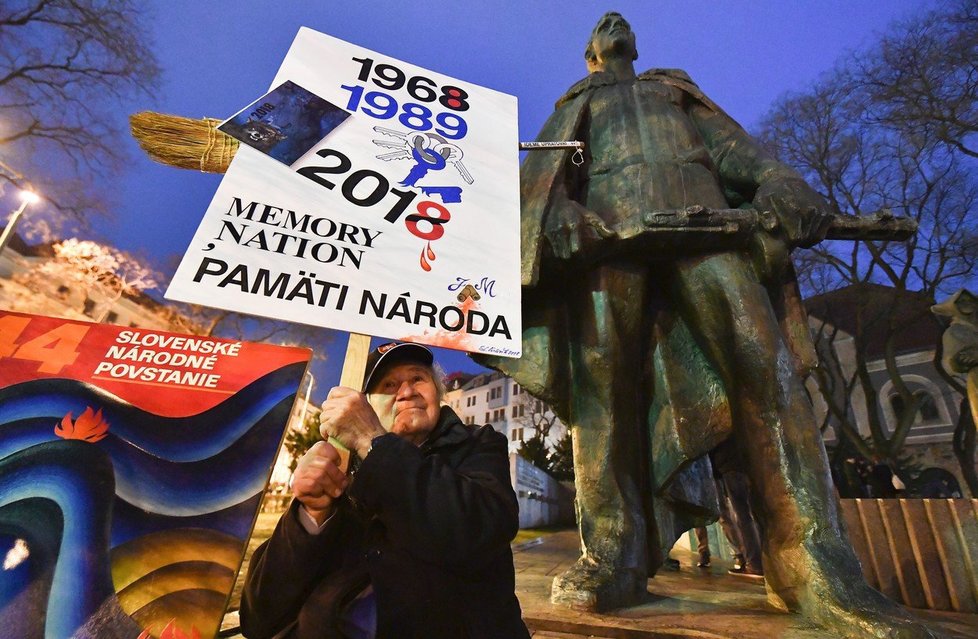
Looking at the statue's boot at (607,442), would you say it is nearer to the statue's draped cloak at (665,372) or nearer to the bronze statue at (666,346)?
the bronze statue at (666,346)

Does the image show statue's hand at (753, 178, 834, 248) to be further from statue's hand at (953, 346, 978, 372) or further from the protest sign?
statue's hand at (953, 346, 978, 372)

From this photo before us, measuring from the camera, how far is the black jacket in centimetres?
122

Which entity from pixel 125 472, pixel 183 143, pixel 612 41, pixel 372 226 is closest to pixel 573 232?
pixel 372 226

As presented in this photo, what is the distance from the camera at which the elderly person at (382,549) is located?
1.22m

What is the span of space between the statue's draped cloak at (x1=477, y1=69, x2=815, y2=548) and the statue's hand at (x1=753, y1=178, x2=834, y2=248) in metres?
0.42

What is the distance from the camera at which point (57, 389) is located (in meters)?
2.25

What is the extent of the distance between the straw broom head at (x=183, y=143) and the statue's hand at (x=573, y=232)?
1.84 metres

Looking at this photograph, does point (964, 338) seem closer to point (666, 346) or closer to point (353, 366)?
point (666, 346)

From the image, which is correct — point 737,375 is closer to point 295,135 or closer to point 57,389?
point 295,135

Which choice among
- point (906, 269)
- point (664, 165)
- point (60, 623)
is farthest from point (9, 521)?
point (906, 269)

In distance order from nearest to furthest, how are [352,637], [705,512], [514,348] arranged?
[352,637], [514,348], [705,512]

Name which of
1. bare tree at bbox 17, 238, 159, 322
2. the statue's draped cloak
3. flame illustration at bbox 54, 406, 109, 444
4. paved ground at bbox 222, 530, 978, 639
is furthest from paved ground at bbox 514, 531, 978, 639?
bare tree at bbox 17, 238, 159, 322

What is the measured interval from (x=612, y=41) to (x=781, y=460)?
332cm

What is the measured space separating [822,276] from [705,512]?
1686 centimetres
